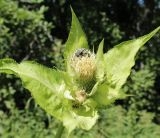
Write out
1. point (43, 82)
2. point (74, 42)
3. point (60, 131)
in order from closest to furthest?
point (60, 131) < point (43, 82) < point (74, 42)

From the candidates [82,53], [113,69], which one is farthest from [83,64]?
[113,69]

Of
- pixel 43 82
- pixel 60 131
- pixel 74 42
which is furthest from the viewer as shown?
pixel 74 42

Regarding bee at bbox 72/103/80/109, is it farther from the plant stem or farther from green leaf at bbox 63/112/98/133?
the plant stem

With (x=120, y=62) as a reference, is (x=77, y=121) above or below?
below

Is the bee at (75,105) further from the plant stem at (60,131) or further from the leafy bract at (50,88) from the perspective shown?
the plant stem at (60,131)

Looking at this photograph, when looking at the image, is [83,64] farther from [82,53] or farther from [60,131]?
[60,131]

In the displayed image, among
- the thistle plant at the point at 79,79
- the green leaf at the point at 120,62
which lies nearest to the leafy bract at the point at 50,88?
the thistle plant at the point at 79,79

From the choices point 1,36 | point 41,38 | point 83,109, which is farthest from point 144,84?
point 83,109

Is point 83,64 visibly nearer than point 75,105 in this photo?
Yes
